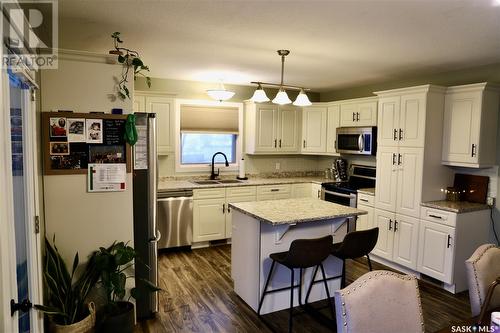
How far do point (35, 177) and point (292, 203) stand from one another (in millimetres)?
2347

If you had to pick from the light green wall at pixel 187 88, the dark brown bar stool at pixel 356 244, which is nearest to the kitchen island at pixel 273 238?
the dark brown bar stool at pixel 356 244

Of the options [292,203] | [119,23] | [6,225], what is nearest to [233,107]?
[292,203]

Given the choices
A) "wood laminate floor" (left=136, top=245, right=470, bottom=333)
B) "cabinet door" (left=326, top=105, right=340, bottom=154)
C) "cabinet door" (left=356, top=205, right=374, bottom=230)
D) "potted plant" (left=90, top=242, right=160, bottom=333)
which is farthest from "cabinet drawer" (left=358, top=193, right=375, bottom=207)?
"potted plant" (left=90, top=242, right=160, bottom=333)

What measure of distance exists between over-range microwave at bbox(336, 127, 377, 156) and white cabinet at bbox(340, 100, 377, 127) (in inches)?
4.6

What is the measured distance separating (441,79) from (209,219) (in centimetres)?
360

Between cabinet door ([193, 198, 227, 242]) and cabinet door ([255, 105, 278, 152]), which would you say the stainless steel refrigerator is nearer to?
cabinet door ([193, 198, 227, 242])

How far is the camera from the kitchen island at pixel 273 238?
309 cm

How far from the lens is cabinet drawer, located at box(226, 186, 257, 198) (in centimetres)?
511

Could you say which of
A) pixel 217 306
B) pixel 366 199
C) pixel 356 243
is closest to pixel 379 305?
pixel 356 243

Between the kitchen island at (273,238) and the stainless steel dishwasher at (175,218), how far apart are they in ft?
4.66

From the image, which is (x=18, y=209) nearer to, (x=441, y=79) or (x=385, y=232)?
(x=385, y=232)

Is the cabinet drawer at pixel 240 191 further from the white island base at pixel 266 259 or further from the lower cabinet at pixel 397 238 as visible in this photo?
the lower cabinet at pixel 397 238

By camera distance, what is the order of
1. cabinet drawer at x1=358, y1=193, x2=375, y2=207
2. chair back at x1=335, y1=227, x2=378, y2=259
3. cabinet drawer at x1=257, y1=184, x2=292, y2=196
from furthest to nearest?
cabinet drawer at x1=257, y1=184, x2=292, y2=196 → cabinet drawer at x1=358, y1=193, x2=375, y2=207 → chair back at x1=335, y1=227, x2=378, y2=259

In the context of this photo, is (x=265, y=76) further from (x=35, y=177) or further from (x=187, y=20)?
(x=35, y=177)
